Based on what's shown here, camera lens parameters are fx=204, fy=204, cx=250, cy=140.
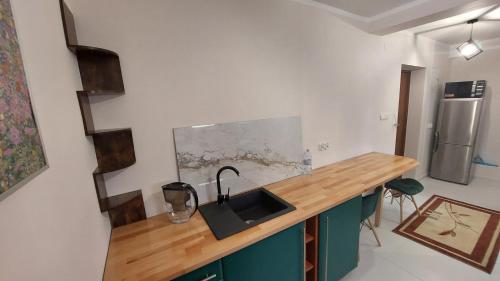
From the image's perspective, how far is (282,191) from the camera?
1722 millimetres

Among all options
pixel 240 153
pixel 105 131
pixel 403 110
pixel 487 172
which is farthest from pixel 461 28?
pixel 105 131

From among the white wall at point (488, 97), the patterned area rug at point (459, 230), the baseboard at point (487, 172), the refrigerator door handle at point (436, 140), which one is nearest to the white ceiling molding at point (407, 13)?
the patterned area rug at point (459, 230)

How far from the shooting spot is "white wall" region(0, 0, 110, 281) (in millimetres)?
428

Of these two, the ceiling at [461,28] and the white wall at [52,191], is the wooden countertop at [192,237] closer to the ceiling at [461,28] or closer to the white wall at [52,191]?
the white wall at [52,191]

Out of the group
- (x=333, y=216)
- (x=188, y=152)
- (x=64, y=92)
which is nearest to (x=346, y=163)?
(x=333, y=216)

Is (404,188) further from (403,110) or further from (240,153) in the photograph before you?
(240,153)

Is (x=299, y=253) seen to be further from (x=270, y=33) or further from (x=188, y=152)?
(x=270, y=33)

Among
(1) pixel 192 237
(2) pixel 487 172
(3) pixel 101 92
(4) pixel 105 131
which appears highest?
(3) pixel 101 92

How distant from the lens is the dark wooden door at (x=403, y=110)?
11.7 ft

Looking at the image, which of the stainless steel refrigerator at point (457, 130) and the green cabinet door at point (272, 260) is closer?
the green cabinet door at point (272, 260)

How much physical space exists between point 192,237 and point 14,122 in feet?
3.23

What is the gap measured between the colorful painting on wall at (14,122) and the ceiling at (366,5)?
2.27 meters

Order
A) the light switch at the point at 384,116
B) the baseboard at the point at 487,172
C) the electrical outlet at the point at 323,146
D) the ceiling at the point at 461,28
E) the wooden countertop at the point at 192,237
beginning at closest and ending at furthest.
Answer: the wooden countertop at the point at 192,237
the electrical outlet at the point at 323,146
the ceiling at the point at 461,28
the light switch at the point at 384,116
the baseboard at the point at 487,172

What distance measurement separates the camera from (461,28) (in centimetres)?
290
